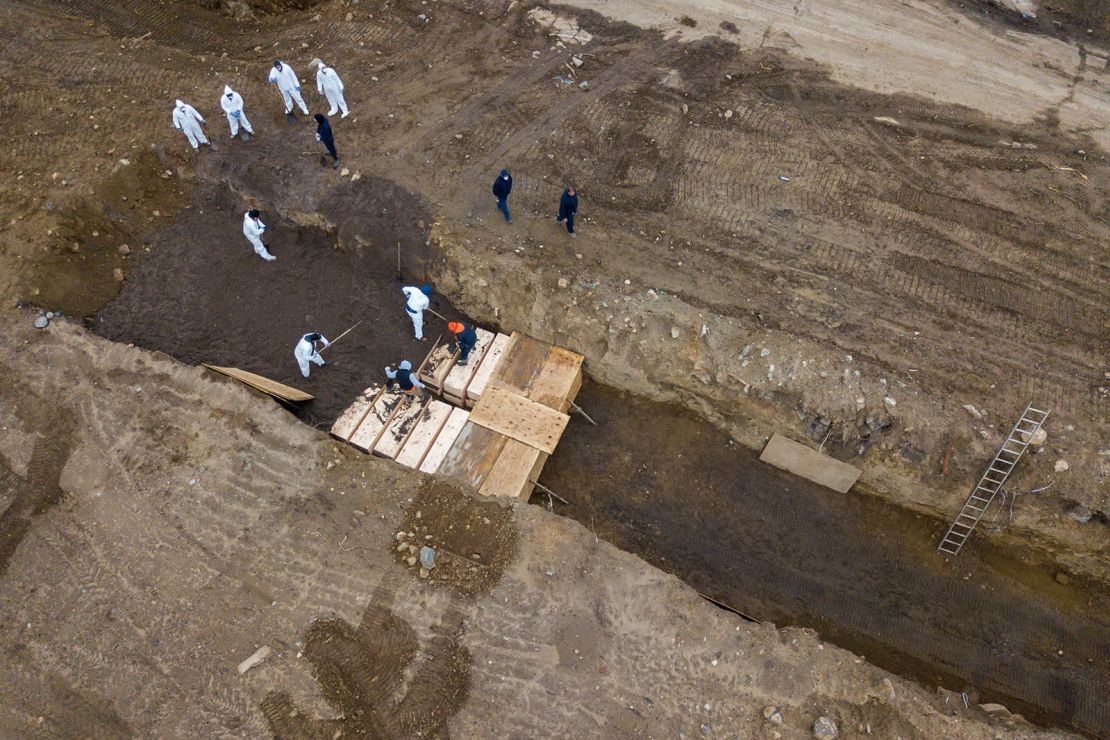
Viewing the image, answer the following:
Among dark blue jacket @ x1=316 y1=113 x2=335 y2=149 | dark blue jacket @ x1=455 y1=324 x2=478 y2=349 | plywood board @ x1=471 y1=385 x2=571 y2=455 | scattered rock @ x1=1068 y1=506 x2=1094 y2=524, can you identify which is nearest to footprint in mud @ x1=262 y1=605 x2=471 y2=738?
plywood board @ x1=471 y1=385 x2=571 y2=455

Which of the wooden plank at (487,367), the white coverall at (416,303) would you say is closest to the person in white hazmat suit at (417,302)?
the white coverall at (416,303)

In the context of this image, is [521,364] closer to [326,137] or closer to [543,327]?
[543,327]

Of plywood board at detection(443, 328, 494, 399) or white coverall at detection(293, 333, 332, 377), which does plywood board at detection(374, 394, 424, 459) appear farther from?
white coverall at detection(293, 333, 332, 377)

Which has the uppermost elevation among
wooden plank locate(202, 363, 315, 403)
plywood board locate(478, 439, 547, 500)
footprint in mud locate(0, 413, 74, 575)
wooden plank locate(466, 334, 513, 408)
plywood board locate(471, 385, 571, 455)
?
wooden plank locate(466, 334, 513, 408)

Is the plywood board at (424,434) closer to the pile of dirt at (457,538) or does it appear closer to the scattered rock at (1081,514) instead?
the pile of dirt at (457,538)

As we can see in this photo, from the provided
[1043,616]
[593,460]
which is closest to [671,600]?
[593,460]

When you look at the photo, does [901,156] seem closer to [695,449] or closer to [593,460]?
[695,449]

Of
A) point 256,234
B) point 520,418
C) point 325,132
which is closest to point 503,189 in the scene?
point 325,132
